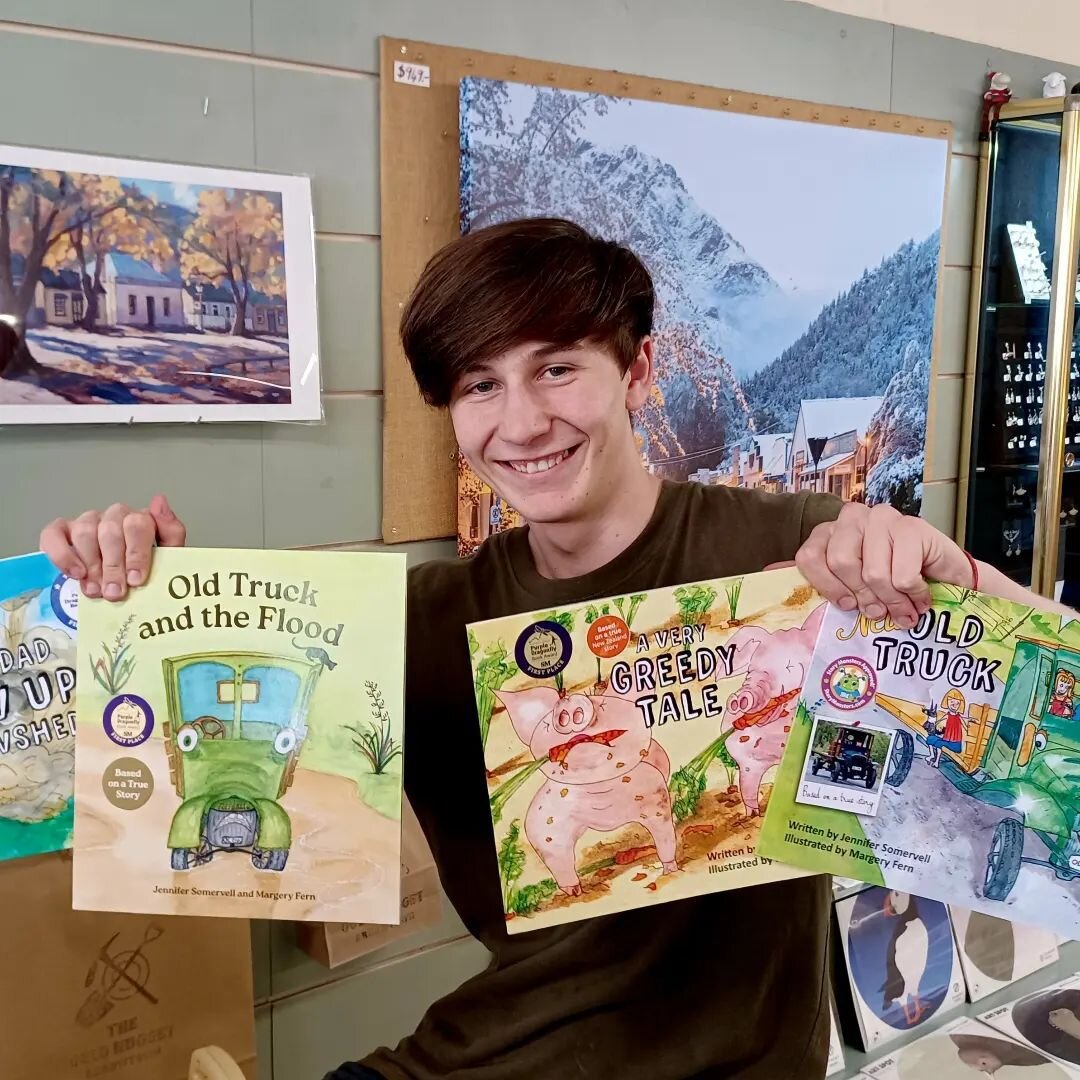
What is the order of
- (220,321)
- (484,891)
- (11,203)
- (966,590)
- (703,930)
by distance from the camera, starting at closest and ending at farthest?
(966,590) < (703,930) < (484,891) < (11,203) < (220,321)

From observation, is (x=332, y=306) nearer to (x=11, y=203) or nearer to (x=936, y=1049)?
(x=11, y=203)

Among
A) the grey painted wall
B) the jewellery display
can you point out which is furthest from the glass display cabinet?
the grey painted wall

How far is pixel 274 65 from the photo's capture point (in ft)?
5.10

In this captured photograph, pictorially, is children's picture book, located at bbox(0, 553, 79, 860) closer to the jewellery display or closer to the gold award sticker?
the gold award sticker

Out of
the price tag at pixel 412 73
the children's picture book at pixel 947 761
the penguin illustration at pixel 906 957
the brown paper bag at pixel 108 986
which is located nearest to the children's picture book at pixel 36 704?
the brown paper bag at pixel 108 986

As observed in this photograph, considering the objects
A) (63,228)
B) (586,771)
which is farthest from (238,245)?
(586,771)

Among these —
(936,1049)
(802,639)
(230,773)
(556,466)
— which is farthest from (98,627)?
(936,1049)

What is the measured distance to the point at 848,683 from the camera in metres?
0.97

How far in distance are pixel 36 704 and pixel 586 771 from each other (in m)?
0.54

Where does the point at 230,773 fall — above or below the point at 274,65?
below

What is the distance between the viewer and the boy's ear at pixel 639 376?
48.1 inches

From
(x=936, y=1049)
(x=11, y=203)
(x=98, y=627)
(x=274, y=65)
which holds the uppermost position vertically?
(x=274, y=65)

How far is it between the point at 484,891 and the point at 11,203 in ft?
3.58

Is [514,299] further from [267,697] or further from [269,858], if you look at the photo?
[269,858]
